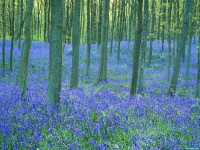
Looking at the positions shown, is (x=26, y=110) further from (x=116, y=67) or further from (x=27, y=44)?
(x=116, y=67)

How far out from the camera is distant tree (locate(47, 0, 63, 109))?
7348 millimetres

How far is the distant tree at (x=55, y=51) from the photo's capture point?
7348 mm

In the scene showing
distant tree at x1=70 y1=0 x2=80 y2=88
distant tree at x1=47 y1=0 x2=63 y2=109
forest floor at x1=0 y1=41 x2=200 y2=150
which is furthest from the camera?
distant tree at x1=70 y1=0 x2=80 y2=88

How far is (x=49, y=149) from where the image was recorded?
484 centimetres

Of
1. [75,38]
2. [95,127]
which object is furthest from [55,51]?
[75,38]

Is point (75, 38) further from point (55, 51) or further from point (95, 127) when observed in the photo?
point (95, 127)

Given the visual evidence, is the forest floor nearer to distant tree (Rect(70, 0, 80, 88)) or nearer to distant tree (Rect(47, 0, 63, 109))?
distant tree (Rect(47, 0, 63, 109))

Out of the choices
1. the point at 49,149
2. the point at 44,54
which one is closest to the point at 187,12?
the point at 49,149

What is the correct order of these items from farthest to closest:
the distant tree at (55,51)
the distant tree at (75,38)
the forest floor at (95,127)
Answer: the distant tree at (75,38) < the distant tree at (55,51) < the forest floor at (95,127)

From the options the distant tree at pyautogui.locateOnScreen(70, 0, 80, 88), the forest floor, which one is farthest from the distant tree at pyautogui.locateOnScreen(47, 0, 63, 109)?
the distant tree at pyautogui.locateOnScreen(70, 0, 80, 88)

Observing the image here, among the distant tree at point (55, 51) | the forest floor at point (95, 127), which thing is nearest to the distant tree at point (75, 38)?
the forest floor at point (95, 127)

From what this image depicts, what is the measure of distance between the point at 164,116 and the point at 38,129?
3040 mm

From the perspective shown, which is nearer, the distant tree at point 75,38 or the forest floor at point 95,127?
the forest floor at point 95,127

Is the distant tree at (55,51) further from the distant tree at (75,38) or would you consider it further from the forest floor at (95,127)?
the distant tree at (75,38)
